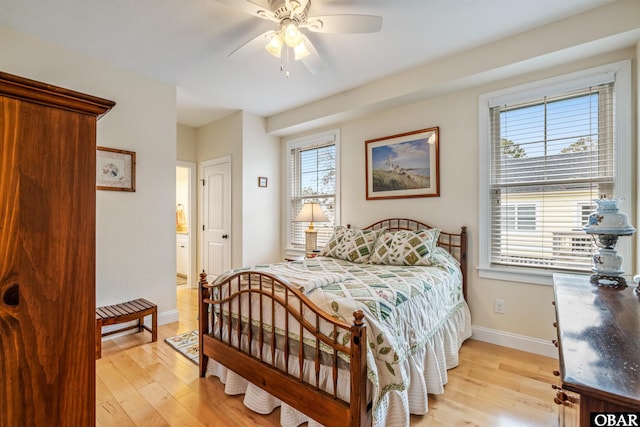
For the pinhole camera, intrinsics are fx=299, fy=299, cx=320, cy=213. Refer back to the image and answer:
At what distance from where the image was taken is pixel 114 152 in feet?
9.70

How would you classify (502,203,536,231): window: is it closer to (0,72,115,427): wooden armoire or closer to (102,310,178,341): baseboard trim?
(0,72,115,427): wooden armoire

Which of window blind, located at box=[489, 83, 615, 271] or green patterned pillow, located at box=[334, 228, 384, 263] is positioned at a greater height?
window blind, located at box=[489, 83, 615, 271]

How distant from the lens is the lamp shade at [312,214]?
385 cm

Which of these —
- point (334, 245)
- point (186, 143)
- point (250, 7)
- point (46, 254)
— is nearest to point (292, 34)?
point (250, 7)

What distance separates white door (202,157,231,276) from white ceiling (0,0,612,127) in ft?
4.74

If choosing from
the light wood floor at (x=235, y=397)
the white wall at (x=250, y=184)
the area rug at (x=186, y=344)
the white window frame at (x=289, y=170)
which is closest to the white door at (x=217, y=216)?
the white wall at (x=250, y=184)

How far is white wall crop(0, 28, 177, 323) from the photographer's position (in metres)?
2.68

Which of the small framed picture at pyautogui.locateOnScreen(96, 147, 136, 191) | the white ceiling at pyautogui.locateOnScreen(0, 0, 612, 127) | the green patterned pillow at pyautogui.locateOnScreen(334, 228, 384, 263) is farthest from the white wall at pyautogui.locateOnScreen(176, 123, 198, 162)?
the green patterned pillow at pyautogui.locateOnScreen(334, 228, 384, 263)

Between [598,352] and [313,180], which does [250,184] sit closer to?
[313,180]

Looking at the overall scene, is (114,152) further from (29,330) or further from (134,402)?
(29,330)

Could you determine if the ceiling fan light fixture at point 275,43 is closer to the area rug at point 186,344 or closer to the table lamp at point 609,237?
the table lamp at point 609,237

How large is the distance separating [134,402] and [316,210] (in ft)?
8.52

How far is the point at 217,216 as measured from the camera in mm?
4629

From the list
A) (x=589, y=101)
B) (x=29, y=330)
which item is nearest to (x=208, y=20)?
(x=29, y=330)
